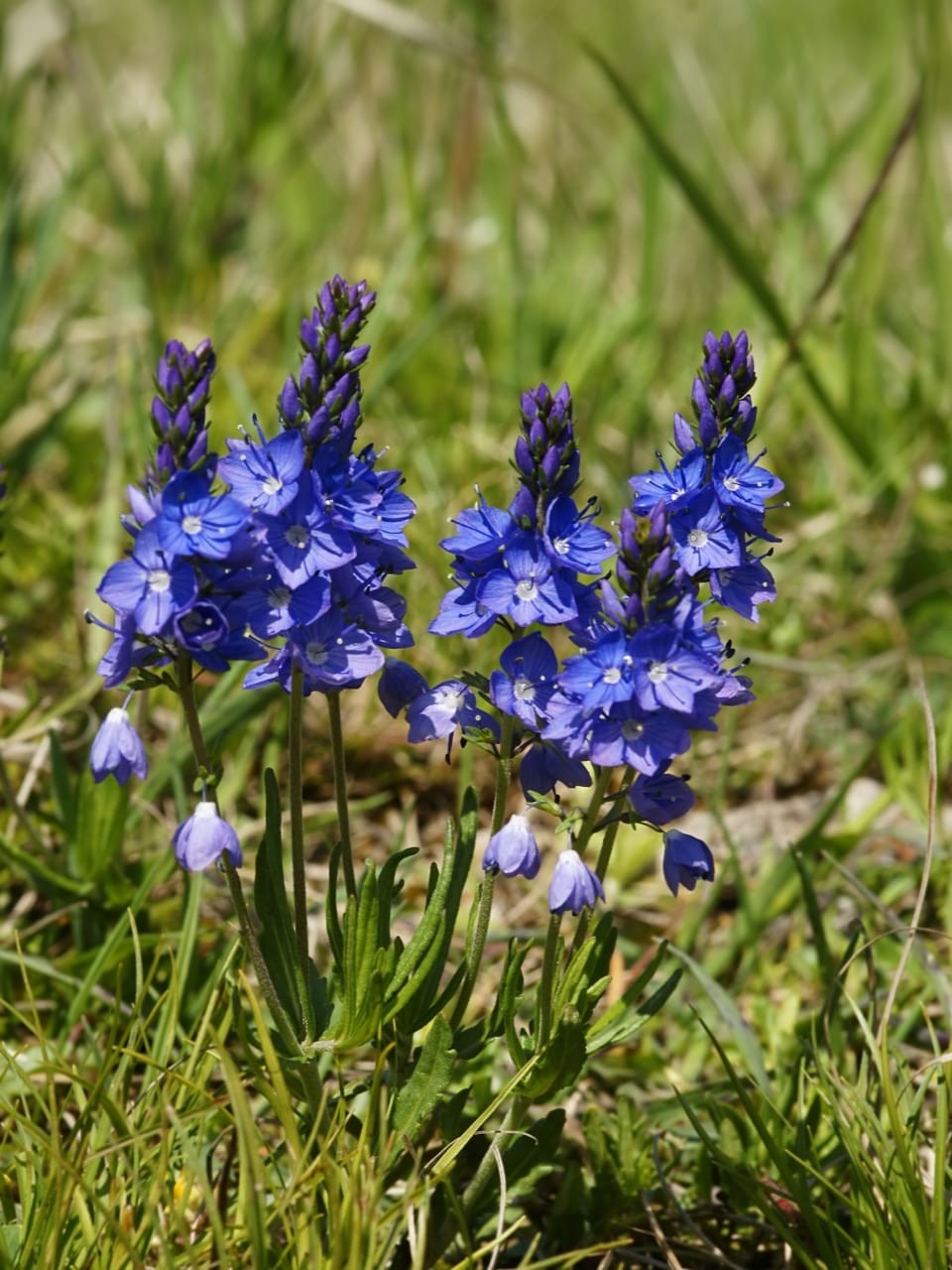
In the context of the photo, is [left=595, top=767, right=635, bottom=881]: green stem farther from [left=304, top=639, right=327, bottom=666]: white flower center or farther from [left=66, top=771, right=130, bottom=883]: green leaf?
[left=66, top=771, right=130, bottom=883]: green leaf

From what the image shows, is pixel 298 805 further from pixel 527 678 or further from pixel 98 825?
pixel 98 825

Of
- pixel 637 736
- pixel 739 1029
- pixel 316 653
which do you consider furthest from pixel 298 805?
pixel 739 1029

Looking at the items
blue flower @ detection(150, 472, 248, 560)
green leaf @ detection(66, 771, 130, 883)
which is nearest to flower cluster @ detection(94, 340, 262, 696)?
blue flower @ detection(150, 472, 248, 560)

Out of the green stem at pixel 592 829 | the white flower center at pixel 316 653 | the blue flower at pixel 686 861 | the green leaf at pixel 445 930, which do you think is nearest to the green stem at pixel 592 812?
the green stem at pixel 592 829

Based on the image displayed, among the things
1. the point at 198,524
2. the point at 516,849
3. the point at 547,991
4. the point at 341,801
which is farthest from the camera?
the point at 341,801

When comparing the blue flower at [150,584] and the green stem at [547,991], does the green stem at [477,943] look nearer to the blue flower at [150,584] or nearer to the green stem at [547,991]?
the green stem at [547,991]

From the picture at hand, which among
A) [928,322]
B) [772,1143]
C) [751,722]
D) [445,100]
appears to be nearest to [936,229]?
[928,322]

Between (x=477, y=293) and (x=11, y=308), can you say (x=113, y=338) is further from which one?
(x=477, y=293)
